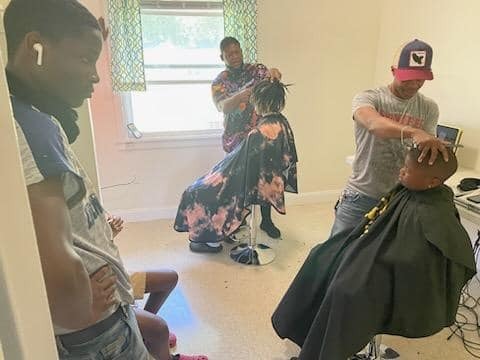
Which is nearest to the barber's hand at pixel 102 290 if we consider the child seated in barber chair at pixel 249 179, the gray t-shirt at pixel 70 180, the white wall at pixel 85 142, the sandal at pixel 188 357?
the gray t-shirt at pixel 70 180

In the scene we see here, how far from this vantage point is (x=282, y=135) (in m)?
2.49

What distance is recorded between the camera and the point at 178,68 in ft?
10.5

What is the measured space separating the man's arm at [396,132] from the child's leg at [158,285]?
1030 mm

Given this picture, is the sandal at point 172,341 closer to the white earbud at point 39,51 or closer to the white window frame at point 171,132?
the white earbud at point 39,51

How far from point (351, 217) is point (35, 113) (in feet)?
4.71

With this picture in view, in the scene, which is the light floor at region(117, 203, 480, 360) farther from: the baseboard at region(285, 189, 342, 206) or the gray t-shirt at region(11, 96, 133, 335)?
the gray t-shirt at region(11, 96, 133, 335)

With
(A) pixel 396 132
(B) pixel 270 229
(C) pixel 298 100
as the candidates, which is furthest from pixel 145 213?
(A) pixel 396 132

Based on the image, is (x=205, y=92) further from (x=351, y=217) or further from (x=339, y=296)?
(x=339, y=296)

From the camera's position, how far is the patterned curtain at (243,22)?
9.92ft

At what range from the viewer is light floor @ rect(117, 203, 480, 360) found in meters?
1.94

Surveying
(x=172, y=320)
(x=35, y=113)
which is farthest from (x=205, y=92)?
(x=35, y=113)

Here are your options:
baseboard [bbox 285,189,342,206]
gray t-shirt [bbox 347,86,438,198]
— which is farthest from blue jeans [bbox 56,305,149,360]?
baseboard [bbox 285,189,342,206]

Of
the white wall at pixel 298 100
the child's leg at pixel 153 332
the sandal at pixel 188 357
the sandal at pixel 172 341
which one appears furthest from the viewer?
the white wall at pixel 298 100

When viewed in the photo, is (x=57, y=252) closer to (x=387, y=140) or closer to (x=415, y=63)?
(x=387, y=140)
